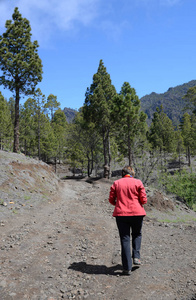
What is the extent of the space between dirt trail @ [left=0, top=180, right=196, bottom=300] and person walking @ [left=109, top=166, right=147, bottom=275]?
371 millimetres

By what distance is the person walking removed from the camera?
4.28 meters

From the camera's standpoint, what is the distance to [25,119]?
36.2 m

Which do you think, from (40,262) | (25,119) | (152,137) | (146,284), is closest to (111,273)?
(146,284)

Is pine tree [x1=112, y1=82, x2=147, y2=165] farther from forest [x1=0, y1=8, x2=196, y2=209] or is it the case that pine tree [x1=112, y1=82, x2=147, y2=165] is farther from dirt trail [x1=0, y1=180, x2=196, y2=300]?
dirt trail [x1=0, y1=180, x2=196, y2=300]

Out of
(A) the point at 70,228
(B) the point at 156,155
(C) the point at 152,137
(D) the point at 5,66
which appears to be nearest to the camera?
(A) the point at 70,228

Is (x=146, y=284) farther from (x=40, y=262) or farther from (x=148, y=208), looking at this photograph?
(x=148, y=208)

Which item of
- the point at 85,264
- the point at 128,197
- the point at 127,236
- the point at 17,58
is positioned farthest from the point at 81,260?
the point at 17,58

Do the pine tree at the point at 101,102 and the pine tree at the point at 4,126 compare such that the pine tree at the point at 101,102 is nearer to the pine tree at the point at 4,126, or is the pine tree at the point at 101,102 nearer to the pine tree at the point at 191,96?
the pine tree at the point at 4,126

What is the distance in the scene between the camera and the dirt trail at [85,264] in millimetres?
3711

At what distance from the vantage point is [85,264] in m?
4.94

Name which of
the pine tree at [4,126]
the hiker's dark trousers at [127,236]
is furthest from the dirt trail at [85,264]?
the pine tree at [4,126]

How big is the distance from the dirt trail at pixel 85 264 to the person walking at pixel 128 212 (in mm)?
371

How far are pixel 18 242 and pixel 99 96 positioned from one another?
75.9 feet

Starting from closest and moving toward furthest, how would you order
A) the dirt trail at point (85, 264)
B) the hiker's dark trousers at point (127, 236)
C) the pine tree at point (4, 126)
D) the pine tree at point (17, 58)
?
the dirt trail at point (85, 264)
the hiker's dark trousers at point (127, 236)
the pine tree at point (17, 58)
the pine tree at point (4, 126)
